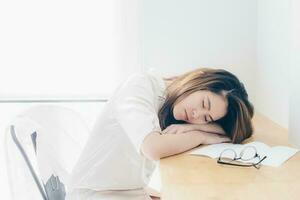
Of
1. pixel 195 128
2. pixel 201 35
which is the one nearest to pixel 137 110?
pixel 195 128

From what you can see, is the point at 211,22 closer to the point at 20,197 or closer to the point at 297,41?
the point at 297,41

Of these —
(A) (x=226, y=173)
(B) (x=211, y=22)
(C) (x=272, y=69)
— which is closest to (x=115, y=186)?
(A) (x=226, y=173)

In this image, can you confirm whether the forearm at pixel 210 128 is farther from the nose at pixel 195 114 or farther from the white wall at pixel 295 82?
the white wall at pixel 295 82

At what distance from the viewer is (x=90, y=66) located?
2.25 meters

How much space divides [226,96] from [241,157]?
247 mm

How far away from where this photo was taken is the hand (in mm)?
1254

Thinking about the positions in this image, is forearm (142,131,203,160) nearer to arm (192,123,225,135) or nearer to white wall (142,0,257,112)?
arm (192,123,225,135)

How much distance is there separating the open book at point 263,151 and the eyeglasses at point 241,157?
0.5 inches

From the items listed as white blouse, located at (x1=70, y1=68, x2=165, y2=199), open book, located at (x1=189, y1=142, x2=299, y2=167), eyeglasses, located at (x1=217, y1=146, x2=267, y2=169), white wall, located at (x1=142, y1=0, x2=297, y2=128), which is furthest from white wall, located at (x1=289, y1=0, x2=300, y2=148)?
white wall, located at (x1=142, y1=0, x2=297, y2=128)

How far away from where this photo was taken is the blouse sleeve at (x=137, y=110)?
1.14 metres

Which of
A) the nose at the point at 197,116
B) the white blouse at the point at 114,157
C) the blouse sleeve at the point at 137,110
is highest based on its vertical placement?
the blouse sleeve at the point at 137,110

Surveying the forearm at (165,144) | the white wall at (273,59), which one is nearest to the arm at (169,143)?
the forearm at (165,144)

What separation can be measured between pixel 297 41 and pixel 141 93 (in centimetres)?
55

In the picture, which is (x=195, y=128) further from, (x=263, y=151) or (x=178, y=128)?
(x=263, y=151)
